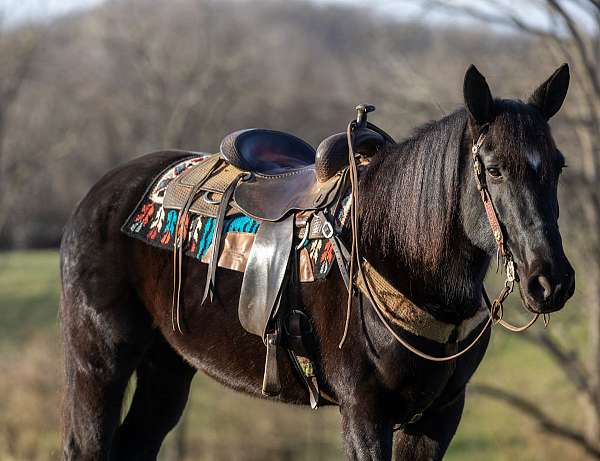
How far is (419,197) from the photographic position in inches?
111

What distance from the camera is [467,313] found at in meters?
2.88

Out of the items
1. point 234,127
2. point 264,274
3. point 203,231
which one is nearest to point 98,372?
point 203,231

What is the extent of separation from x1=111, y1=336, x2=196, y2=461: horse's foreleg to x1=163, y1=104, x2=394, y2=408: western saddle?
0.57 metres

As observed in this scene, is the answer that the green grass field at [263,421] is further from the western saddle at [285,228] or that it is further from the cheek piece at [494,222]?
the cheek piece at [494,222]

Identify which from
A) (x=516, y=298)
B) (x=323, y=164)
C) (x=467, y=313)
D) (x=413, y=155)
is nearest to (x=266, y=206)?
(x=323, y=164)

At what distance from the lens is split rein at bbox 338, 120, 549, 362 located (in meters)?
2.52

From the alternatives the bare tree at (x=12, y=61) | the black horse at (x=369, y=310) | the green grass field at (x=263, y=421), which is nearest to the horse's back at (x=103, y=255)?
the black horse at (x=369, y=310)

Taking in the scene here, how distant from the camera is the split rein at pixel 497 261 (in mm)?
2523

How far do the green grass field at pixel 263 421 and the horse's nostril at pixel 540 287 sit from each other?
9421mm

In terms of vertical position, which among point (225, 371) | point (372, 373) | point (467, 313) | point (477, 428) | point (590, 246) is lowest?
point (477, 428)

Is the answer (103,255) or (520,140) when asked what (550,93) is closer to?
(520,140)

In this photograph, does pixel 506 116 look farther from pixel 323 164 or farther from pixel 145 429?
pixel 145 429

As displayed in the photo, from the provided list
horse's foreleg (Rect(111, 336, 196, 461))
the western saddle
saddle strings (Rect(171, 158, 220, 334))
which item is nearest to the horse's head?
the western saddle

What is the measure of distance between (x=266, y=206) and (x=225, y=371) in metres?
0.69
